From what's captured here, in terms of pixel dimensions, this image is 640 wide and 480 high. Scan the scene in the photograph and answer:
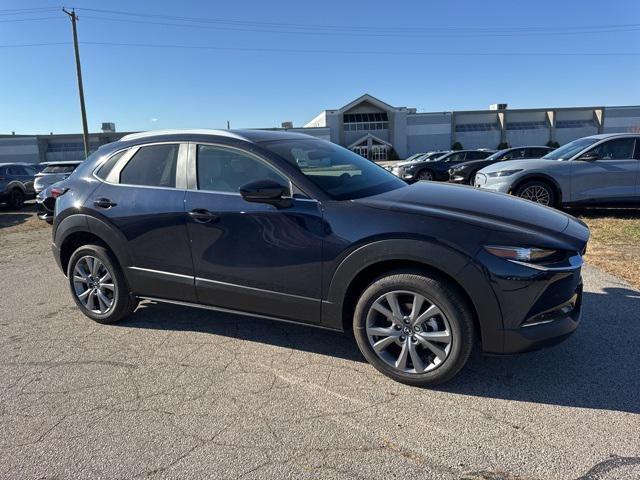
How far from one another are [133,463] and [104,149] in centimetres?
316

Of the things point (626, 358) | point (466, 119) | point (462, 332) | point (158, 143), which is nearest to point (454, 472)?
point (462, 332)

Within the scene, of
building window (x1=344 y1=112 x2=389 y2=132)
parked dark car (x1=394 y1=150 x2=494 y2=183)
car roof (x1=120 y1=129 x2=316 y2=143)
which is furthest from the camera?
building window (x1=344 y1=112 x2=389 y2=132)

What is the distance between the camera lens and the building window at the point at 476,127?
63781 mm

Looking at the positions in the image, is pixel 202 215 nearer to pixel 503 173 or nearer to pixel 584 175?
pixel 503 173

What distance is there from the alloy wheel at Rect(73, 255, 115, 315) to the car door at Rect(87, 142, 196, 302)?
0.36 meters

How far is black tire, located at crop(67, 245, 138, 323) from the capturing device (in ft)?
14.0

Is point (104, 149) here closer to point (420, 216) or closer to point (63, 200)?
point (63, 200)

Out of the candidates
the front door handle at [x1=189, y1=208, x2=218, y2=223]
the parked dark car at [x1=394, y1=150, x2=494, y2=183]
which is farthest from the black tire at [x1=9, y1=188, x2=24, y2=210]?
the front door handle at [x1=189, y1=208, x2=218, y2=223]

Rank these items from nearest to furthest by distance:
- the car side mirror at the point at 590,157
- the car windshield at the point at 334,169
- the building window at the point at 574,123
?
the car windshield at the point at 334,169 < the car side mirror at the point at 590,157 < the building window at the point at 574,123

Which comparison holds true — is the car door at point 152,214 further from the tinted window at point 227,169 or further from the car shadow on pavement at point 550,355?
the car shadow on pavement at point 550,355

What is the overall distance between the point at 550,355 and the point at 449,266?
1.34 m

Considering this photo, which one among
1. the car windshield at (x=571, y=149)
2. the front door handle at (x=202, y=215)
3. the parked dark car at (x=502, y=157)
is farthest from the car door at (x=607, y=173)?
the front door handle at (x=202, y=215)

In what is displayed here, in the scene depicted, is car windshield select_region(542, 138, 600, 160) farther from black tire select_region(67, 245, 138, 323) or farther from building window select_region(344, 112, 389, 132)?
Result: building window select_region(344, 112, 389, 132)

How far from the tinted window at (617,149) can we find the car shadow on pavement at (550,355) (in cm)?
486
